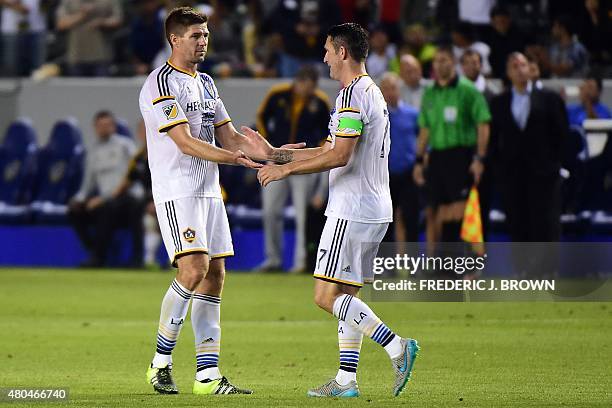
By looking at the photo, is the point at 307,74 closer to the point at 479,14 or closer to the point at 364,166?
the point at 479,14

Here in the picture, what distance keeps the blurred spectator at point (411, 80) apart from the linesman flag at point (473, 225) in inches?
60.7

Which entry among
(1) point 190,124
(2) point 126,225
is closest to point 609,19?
(2) point 126,225

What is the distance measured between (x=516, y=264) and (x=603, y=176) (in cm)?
226

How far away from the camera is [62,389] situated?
9352mm

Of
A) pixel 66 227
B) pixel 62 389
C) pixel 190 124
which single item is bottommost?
pixel 66 227

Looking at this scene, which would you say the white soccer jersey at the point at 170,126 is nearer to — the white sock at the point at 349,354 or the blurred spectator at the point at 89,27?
the white sock at the point at 349,354

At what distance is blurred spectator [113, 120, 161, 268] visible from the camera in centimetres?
2055

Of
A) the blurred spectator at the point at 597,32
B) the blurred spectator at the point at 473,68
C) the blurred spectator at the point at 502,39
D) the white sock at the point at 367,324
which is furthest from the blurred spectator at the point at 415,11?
the white sock at the point at 367,324

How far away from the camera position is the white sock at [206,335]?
922cm

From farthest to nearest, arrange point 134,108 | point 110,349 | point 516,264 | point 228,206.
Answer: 1. point 134,108
2. point 228,206
3. point 516,264
4. point 110,349

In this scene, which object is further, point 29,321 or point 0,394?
point 29,321

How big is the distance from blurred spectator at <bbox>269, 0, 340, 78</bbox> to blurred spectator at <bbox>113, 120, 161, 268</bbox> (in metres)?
2.56

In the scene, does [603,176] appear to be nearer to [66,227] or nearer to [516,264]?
[516,264]

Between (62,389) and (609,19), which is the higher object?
(609,19)
